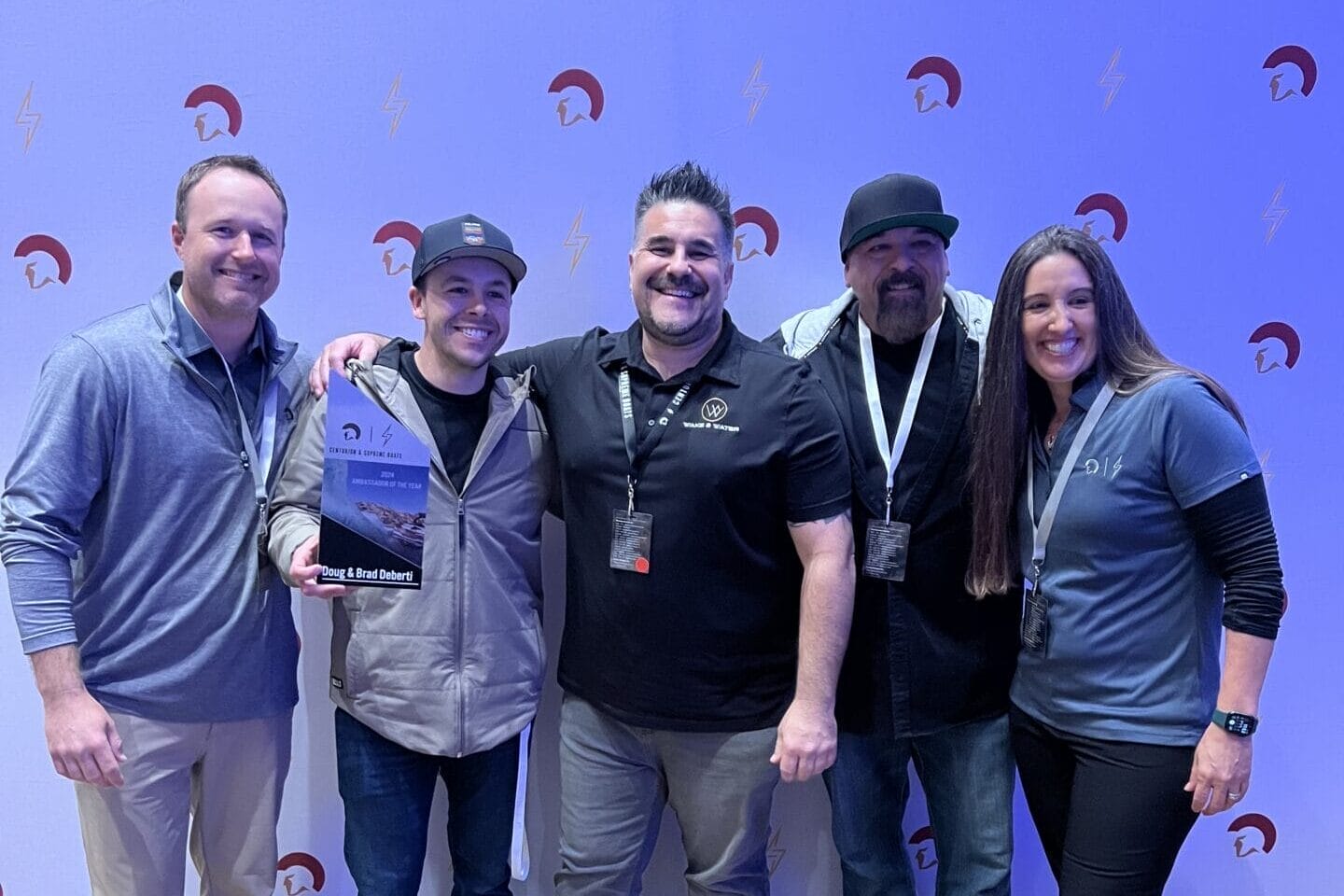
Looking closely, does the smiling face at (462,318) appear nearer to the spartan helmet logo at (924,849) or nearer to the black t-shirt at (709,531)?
the black t-shirt at (709,531)

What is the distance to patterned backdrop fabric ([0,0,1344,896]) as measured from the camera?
2.24m

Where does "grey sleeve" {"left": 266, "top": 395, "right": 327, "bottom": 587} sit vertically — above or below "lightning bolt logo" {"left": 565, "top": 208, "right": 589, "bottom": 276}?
below

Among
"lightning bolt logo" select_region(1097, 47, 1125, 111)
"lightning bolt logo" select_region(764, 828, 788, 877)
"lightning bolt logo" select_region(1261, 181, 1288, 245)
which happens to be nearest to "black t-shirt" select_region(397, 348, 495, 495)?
"lightning bolt logo" select_region(764, 828, 788, 877)

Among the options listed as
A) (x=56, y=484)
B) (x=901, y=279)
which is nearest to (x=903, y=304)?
(x=901, y=279)

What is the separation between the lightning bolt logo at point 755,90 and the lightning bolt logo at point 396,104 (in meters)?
0.84

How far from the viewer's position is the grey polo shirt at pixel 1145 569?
1.62 metres

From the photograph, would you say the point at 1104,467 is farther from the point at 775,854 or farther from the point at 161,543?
the point at 161,543

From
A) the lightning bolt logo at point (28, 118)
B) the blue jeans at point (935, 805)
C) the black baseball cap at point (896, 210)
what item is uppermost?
the lightning bolt logo at point (28, 118)

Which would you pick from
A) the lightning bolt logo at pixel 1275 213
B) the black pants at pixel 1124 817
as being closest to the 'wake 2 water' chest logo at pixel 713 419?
the black pants at pixel 1124 817

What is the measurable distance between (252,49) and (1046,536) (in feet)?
7.02

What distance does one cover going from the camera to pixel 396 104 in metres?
2.26

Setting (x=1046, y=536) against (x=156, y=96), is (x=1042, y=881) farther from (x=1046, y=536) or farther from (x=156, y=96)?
(x=156, y=96)

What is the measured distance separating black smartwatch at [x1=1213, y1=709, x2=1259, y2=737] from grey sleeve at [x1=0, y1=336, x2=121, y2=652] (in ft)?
6.75

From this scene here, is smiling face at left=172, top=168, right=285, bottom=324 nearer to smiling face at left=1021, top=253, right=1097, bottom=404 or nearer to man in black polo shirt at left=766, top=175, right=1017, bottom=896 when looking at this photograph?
man in black polo shirt at left=766, top=175, right=1017, bottom=896
